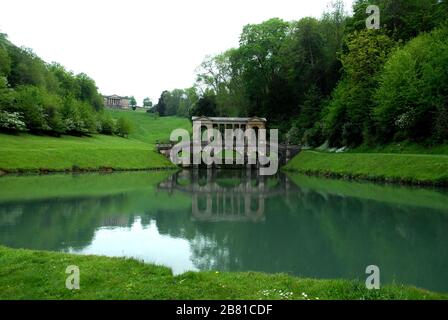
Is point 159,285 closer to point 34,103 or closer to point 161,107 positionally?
point 34,103

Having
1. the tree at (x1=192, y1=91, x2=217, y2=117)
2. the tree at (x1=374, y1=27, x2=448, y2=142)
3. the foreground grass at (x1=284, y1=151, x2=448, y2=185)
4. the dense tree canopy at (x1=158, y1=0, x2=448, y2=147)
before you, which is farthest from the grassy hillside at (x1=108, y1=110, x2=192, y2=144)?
the tree at (x1=374, y1=27, x2=448, y2=142)

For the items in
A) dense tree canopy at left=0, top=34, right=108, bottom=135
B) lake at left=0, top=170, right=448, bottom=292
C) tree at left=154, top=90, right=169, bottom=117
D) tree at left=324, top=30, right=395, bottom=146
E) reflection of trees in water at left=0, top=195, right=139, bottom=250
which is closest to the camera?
lake at left=0, top=170, right=448, bottom=292

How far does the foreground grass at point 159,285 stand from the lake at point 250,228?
268 cm

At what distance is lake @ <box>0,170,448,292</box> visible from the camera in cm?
1356

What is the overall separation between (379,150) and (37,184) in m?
35.5

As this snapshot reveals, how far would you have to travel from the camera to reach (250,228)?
19.9 metres

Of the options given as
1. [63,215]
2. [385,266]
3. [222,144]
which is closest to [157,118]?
[222,144]

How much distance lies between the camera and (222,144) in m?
67.3

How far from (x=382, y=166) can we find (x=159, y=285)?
36.1 m

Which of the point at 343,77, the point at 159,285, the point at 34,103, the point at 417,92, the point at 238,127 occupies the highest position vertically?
the point at 343,77

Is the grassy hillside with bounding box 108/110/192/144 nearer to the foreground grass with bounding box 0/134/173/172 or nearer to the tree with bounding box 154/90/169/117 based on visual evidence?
the tree with bounding box 154/90/169/117

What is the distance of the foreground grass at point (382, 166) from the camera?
3375 centimetres

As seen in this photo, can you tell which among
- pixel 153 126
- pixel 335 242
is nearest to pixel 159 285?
pixel 335 242

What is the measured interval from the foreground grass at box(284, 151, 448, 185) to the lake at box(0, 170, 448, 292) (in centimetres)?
211
